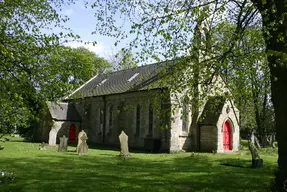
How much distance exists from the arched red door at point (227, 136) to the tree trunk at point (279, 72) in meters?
17.4

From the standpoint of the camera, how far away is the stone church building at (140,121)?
24.5 metres

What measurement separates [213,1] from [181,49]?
76.0 inches

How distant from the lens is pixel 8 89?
7.06m

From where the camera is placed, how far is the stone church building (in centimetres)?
2448

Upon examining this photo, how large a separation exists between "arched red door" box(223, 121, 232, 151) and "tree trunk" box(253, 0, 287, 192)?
17.4 m

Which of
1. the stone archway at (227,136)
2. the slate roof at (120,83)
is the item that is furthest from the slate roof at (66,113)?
the stone archway at (227,136)

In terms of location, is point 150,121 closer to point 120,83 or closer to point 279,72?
point 120,83

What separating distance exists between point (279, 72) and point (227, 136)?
18.8m

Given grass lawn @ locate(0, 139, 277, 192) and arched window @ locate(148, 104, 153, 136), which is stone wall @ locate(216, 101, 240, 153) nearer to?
arched window @ locate(148, 104, 153, 136)

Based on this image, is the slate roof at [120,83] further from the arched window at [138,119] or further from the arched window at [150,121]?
the arched window at [150,121]

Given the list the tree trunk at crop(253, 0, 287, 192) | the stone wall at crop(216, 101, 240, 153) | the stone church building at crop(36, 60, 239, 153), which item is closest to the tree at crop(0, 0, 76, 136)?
the tree trunk at crop(253, 0, 287, 192)

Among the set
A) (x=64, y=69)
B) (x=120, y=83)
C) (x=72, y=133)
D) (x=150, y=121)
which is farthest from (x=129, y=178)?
(x=72, y=133)

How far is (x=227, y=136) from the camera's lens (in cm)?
2661

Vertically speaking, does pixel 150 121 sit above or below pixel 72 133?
above
